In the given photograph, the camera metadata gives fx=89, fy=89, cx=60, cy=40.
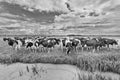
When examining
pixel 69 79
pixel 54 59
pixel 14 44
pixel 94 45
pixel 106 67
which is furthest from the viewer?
pixel 14 44

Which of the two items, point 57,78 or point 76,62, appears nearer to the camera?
point 57,78

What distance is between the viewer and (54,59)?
7.20m

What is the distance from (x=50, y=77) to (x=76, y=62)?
101 inches

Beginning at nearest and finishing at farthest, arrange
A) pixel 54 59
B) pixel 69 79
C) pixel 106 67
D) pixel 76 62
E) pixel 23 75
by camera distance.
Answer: pixel 69 79 → pixel 23 75 → pixel 106 67 → pixel 76 62 → pixel 54 59

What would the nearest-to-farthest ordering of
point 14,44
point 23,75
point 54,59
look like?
point 23,75
point 54,59
point 14,44

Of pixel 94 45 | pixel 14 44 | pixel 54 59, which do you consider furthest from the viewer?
pixel 14 44

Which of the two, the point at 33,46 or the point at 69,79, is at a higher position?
the point at 33,46

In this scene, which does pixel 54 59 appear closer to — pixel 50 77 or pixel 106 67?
pixel 50 77

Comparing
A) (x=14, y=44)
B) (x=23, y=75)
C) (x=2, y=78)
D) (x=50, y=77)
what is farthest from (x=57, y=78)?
(x=14, y=44)

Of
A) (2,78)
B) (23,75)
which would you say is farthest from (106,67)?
(2,78)

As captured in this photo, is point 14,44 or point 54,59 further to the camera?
point 14,44

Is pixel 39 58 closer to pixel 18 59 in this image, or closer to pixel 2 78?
pixel 18 59

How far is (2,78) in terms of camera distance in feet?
15.3

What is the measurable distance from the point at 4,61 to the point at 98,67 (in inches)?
281
